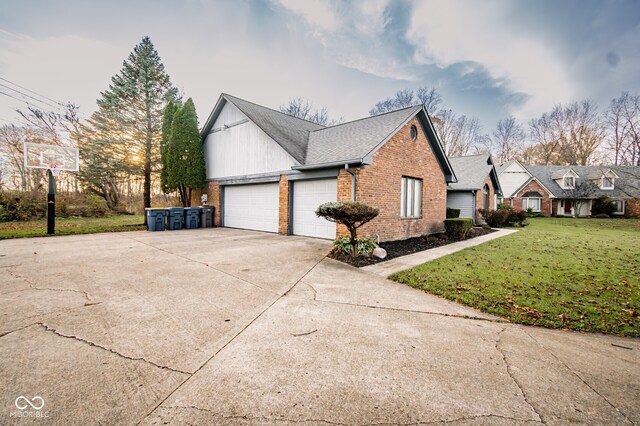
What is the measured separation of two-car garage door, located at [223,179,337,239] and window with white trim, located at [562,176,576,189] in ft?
112

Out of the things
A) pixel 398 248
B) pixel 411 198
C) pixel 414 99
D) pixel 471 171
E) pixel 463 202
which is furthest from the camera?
pixel 414 99

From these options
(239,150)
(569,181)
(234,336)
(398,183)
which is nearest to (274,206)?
(239,150)

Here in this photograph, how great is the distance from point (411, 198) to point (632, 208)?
32310 millimetres

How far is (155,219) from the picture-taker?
39.9 ft

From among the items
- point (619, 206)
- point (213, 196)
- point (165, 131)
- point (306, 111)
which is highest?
point (306, 111)

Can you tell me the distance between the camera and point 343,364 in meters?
2.41

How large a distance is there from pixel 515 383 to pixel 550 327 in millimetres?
1827

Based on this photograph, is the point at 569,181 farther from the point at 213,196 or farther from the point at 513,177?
the point at 213,196

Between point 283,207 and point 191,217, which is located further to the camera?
point 191,217

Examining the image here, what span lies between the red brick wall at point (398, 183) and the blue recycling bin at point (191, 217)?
346 inches

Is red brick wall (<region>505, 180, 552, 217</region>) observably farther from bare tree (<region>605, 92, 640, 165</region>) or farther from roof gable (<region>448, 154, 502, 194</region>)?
roof gable (<region>448, 154, 502, 194</region>)

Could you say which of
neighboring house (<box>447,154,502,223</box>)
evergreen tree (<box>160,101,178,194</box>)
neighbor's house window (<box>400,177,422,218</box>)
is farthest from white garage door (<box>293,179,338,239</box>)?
neighboring house (<box>447,154,502,223</box>)

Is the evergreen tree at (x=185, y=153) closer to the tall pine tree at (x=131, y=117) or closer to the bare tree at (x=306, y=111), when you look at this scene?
the tall pine tree at (x=131, y=117)

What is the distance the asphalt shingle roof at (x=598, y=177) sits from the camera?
26109mm
